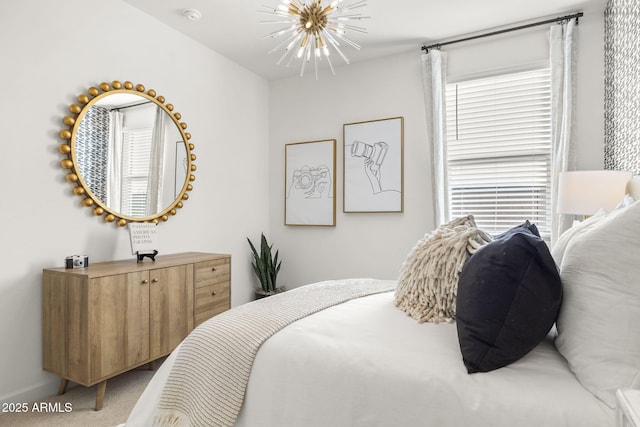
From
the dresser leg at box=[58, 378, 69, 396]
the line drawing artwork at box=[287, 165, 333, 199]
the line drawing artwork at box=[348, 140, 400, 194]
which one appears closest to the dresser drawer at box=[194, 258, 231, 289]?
the dresser leg at box=[58, 378, 69, 396]

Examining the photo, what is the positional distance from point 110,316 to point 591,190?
9.59 feet

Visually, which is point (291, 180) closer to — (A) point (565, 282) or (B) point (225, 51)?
(B) point (225, 51)

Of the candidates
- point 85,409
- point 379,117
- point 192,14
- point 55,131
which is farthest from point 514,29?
point 85,409

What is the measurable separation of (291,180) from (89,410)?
2.67 m

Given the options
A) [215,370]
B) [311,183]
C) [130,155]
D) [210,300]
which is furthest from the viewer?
[311,183]

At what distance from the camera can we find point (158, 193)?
2857mm

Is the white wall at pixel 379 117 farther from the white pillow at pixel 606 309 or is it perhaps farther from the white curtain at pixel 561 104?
the white pillow at pixel 606 309

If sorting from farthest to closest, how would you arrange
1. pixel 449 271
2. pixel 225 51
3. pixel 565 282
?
pixel 225 51, pixel 449 271, pixel 565 282

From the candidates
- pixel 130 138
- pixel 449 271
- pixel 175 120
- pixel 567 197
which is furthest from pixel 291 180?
pixel 449 271

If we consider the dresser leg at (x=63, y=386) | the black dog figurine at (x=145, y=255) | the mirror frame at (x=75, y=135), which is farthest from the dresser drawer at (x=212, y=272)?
the dresser leg at (x=63, y=386)

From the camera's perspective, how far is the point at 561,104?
284 cm

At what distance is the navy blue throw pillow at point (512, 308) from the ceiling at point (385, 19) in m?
2.36

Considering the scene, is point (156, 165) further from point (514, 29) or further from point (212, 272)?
point (514, 29)

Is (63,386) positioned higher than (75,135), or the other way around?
(75,135)
